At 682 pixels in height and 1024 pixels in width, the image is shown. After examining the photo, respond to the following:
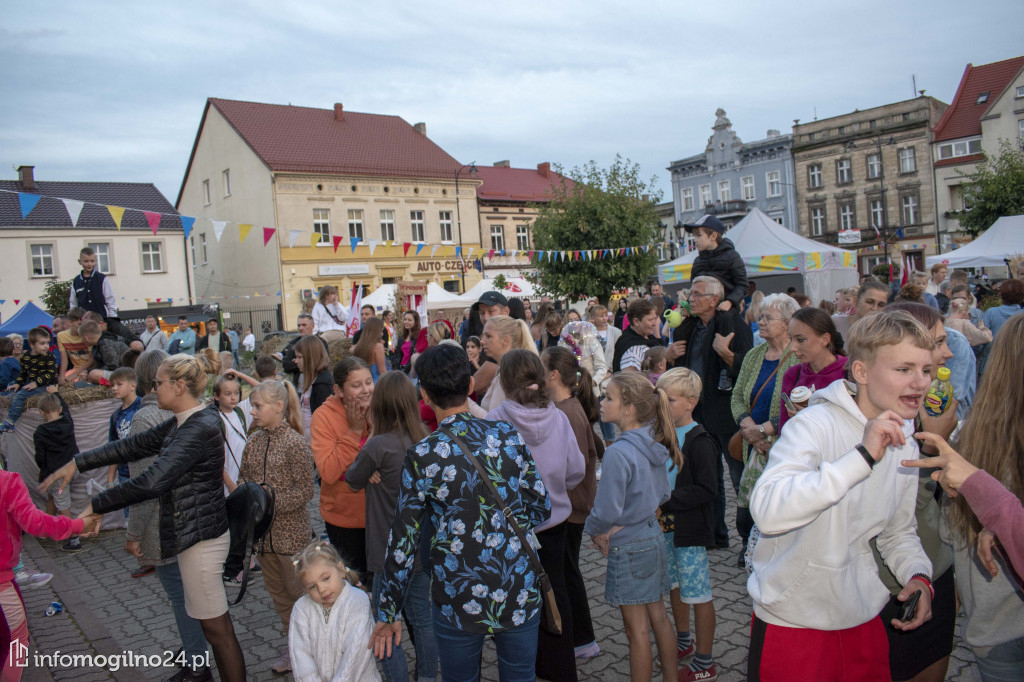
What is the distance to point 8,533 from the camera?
3.21 m

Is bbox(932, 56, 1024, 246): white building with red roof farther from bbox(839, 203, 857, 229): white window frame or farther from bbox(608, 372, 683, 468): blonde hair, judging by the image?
bbox(608, 372, 683, 468): blonde hair

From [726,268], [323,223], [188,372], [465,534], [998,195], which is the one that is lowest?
[465,534]

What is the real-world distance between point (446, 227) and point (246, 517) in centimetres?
3597

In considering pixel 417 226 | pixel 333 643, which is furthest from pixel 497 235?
pixel 333 643

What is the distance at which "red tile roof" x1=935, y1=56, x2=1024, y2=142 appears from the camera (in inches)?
1665

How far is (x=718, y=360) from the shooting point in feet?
17.7

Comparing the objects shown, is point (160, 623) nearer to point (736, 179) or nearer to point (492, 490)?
point (492, 490)

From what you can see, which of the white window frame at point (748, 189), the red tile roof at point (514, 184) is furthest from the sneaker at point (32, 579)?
the white window frame at point (748, 189)

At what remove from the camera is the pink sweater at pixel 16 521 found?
3.16m

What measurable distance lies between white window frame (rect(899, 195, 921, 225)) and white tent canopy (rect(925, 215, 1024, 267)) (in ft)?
104

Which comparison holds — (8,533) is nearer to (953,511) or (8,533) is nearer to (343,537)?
(343,537)

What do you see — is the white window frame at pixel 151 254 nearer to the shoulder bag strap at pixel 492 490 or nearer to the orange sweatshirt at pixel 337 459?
the orange sweatshirt at pixel 337 459

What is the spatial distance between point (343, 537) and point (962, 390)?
428 centimetres

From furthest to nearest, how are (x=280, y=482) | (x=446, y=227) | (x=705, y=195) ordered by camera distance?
(x=705, y=195) → (x=446, y=227) → (x=280, y=482)
